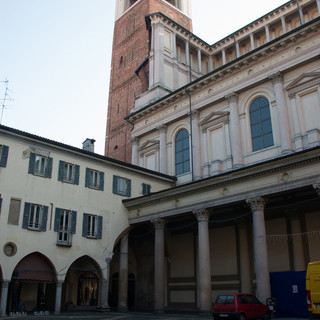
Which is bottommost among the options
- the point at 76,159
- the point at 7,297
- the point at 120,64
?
the point at 7,297

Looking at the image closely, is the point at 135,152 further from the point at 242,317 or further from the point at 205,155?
the point at 242,317

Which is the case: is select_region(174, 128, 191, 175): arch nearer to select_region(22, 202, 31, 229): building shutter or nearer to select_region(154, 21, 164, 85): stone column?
select_region(154, 21, 164, 85): stone column

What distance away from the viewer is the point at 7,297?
20594 mm

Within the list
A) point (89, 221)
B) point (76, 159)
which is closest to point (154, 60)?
point (76, 159)

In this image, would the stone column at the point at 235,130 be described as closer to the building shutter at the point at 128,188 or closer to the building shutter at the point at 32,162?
the building shutter at the point at 128,188

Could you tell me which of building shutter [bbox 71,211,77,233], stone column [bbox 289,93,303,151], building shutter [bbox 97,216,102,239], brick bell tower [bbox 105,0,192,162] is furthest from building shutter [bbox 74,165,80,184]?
brick bell tower [bbox 105,0,192,162]

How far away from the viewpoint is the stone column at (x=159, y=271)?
22.3 metres

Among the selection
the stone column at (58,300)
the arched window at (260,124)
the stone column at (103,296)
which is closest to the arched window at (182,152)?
the arched window at (260,124)

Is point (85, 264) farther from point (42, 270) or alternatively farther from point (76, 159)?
point (76, 159)

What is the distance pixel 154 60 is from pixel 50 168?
18951 mm

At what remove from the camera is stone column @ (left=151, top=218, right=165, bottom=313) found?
22.3 metres

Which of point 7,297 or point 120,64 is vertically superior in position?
point 120,64

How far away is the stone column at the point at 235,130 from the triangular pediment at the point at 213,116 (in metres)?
0.79

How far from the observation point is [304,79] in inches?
947
